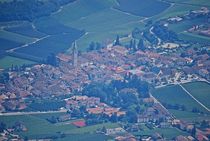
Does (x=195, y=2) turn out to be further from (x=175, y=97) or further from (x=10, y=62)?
(x=175, y=97)

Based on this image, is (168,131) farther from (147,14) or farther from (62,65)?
(147,14)

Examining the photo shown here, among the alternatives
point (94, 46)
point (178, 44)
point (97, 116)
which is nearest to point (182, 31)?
point (178, 44)

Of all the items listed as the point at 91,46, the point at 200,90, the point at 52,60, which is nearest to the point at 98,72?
the point at 52,60

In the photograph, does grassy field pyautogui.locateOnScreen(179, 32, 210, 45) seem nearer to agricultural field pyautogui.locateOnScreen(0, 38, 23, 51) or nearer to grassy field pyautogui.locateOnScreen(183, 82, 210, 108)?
grassy field pyautogui.locateOnScreen(183, 82, 210, 108)

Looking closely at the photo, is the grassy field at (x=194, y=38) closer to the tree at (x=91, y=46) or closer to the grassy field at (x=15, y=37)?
the tree at (x=91, y=46)

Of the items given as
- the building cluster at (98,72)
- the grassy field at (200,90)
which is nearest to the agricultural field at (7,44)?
the building cluster at (98,72)

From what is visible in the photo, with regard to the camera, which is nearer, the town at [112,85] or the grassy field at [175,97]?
the town at [112,85]
